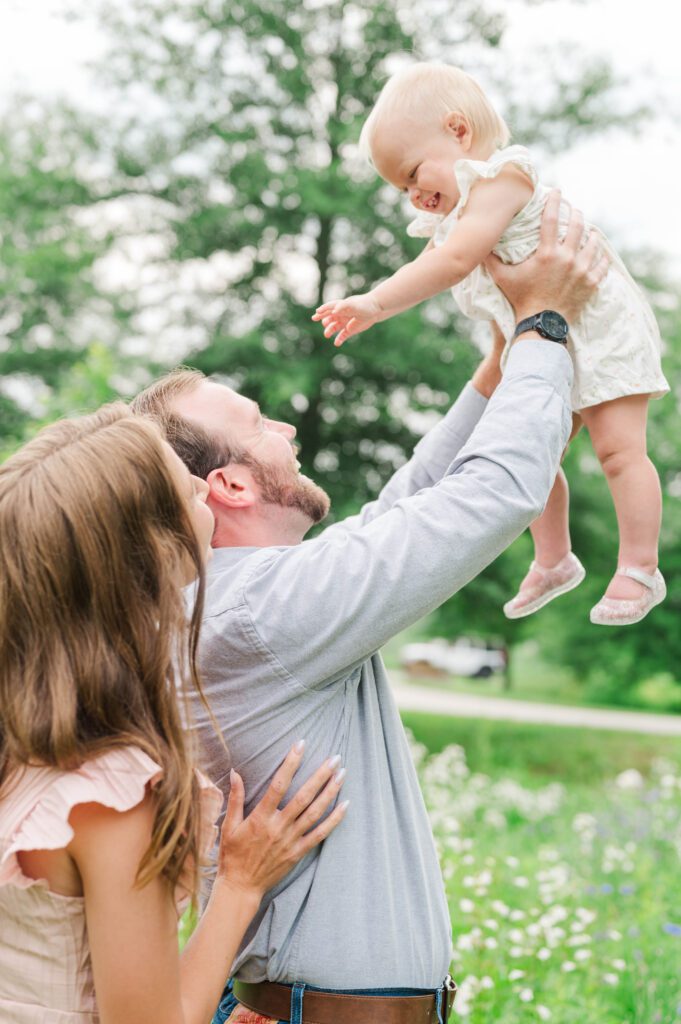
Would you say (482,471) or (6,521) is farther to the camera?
(482,471)

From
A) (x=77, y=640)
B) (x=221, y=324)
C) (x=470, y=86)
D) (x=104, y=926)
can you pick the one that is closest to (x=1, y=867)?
(x=104, y=926)

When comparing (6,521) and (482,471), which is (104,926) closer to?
(6,521)

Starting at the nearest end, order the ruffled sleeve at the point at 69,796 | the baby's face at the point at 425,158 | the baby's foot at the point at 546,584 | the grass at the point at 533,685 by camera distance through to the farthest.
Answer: the ruffled sleeve at the point at 69,796 → the baby's face at the point at 425,158 → the baby's foot at the point at 546,584 → the grass at the point at 533,685

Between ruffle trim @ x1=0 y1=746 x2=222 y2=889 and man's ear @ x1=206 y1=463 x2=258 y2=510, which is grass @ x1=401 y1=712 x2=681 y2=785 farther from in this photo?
ruffle trim @ x1=0 y1=746 x2=222 y2=889

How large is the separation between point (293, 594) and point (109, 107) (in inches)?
436

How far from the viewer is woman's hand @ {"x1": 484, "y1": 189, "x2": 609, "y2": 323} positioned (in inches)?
83.4

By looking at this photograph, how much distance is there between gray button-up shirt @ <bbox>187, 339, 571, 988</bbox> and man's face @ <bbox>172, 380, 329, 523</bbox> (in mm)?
220

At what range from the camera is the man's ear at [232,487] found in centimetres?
207

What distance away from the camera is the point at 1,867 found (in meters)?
1.43

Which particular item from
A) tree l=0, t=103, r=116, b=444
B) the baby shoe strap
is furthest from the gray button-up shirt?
tree l=0, t=103, r=116, b=444

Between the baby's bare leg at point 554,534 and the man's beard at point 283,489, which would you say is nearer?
the man's beard at point 283,489

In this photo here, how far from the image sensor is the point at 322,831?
178cm

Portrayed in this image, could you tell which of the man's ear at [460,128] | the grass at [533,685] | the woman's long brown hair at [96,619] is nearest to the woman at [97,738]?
the woman's long brown hair at [96,619]

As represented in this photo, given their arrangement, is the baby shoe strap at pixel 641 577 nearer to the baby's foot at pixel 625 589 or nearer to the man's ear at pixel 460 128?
the baby's foot at pixel 625 589
